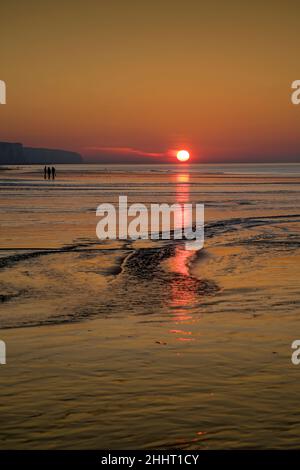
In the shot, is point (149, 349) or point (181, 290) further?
point (181, 290)

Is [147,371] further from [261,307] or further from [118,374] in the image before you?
[261,307]

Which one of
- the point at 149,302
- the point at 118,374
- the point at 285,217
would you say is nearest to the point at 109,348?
the point at 118,374

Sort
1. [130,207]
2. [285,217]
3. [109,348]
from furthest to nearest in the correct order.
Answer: [130,207] → [285,217] → [109,348]

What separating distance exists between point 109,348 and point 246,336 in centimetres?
224

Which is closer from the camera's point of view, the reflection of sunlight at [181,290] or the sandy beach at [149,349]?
the sandy beach at [149,349]

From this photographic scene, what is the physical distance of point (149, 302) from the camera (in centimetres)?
1295

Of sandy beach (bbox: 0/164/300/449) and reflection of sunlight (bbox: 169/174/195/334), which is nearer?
sandy beach (bbox: 0/164/300/449)

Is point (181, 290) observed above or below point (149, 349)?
above

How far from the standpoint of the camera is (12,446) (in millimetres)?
6285

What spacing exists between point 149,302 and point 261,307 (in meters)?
2.24
